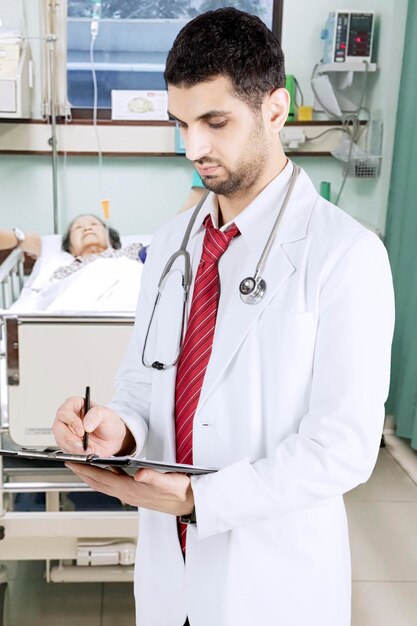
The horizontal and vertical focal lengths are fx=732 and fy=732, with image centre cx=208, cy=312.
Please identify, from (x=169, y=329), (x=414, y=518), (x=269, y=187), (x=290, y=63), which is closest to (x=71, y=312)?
(x=169, y=329)

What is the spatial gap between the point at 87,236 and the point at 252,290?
6.84ft

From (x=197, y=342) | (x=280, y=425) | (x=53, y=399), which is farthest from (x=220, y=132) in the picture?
(x=53, y=399)

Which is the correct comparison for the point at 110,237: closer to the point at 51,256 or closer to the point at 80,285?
the point at 51,256

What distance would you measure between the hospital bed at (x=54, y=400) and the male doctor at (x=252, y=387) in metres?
0.88

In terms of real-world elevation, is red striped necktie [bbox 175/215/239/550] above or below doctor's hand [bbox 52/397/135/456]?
above

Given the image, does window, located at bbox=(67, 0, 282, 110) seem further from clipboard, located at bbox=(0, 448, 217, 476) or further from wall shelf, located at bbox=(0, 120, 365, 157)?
clipboard, located at bbox=(0, 448, 217, 476)

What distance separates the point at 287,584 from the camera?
1060 millimetres

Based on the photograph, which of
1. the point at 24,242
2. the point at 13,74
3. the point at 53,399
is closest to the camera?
the point at 53,399

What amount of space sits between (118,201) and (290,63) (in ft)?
3.27

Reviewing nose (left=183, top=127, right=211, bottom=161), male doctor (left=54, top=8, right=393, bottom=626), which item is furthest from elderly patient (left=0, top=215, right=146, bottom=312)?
nose (left=183, top=127, right=211, bottom=161)

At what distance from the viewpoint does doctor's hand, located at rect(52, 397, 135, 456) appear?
1.07 metres

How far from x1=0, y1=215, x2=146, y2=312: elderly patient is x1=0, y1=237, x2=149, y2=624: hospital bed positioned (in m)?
0.07

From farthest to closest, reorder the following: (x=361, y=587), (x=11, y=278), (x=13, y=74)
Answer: (x=13, y=74)
(x=11, y=278)
(x=361, y=587)

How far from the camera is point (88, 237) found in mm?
3020
